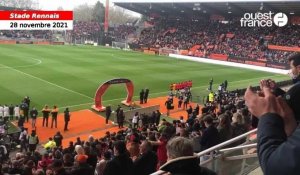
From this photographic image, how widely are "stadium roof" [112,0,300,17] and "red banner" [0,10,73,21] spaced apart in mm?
16145

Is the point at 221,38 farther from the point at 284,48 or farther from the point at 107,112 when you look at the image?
the point at 107,112

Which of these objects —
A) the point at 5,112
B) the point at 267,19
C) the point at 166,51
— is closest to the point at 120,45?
the point at 166,51

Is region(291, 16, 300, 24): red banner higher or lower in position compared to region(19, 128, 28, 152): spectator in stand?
higher

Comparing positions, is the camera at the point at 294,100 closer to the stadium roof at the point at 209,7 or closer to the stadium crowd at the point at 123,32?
the stadium roof at the point at 209,7

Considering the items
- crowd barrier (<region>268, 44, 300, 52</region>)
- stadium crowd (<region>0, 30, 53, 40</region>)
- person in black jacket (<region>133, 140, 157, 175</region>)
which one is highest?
stadium crowd (<region>0, 30, 53, 40</region>)

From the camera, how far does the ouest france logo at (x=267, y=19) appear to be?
193 ft

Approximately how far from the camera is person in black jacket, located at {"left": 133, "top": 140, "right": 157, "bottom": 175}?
6.04 m

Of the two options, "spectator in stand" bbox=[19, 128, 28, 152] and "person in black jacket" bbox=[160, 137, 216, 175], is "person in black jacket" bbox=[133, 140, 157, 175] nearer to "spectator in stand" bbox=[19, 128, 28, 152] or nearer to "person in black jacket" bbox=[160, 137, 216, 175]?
"person in black jacket" bbox=[160, 137, 216, 175]

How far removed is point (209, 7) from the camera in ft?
213

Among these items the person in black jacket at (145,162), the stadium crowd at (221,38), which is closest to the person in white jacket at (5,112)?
the person in black jacket at (145,162)

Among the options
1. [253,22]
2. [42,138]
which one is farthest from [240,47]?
[42,138]

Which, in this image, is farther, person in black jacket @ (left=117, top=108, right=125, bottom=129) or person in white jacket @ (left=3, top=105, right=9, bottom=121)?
person in black jacket @ (left=117, top=108, right=125, bottom=129)

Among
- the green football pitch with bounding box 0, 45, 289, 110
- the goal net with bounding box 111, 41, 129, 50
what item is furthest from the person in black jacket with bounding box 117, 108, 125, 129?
the goal net with bounding box 111, 41, 129, 50

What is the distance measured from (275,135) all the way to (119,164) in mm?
3922
